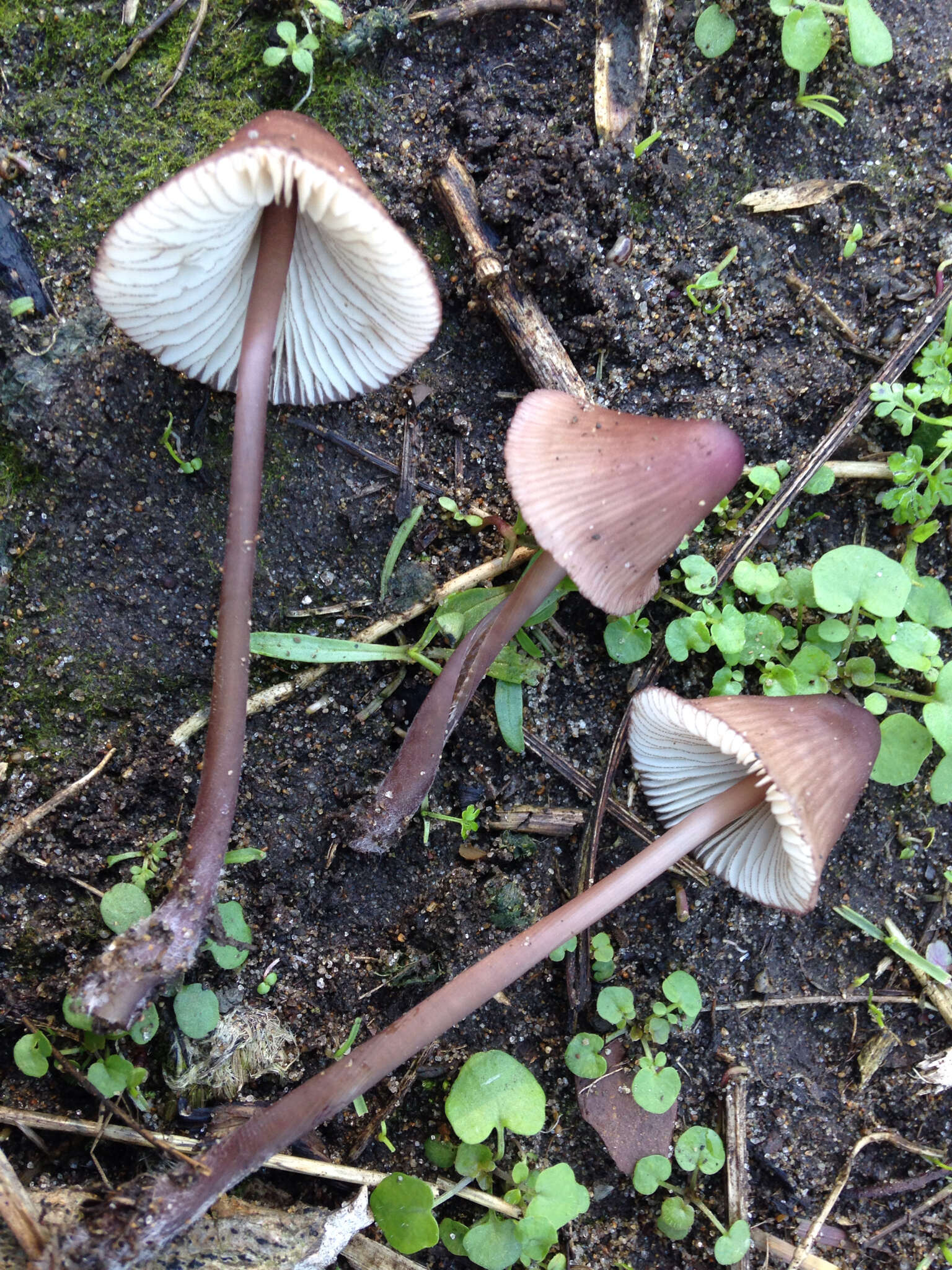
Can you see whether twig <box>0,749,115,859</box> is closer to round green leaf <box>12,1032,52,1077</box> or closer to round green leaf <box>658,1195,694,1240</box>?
round green leaf <box>12,1032,52,1077</box>

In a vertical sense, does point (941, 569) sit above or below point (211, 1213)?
above

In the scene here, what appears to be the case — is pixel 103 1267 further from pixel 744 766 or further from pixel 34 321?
pixel 34 321

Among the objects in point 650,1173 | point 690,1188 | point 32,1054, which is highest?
point 32,1054

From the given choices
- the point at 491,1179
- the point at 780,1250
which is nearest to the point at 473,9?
the point at 491,1179

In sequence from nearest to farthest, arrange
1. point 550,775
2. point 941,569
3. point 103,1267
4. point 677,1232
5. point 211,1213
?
point 103,1267, point 211,1213, point 677,1232, point 550,775, point 941,569

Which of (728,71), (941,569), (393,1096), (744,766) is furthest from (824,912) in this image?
(728,71)

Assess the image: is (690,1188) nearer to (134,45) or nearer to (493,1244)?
(493,1244)

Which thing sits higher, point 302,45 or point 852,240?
point 302,45
